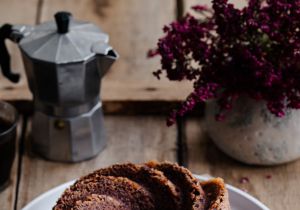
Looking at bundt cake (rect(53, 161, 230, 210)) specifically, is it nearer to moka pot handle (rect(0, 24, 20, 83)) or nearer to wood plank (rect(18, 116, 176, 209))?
wood plank (rect(18, 116, 176, 209))

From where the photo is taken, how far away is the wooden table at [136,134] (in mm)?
2156

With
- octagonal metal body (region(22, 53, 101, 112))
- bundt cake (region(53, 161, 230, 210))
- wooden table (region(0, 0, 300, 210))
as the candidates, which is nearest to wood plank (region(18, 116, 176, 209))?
wooden table (region(0, 0, 300, 210))

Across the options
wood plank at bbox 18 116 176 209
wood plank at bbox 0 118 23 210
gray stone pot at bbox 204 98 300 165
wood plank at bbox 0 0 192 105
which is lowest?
wood plank at bbox 0 118 23 210

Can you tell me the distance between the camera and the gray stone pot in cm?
210

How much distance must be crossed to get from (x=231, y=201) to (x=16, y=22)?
46.2 inches

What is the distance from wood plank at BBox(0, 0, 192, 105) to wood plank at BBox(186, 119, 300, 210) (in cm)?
19

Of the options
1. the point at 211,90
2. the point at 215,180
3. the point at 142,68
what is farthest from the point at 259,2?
the point at 142,68

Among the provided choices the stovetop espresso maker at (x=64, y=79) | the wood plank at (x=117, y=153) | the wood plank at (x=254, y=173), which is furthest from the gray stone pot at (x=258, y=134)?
the stovetop espresso maker at (x=64, y=79)

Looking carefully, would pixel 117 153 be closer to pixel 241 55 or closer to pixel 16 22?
pixel 241 55

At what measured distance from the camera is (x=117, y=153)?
89.8 inches

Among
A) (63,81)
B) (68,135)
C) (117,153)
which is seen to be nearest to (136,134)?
(117,153)

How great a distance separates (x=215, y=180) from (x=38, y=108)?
65 cm

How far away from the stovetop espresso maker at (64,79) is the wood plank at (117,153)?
1.3 inches

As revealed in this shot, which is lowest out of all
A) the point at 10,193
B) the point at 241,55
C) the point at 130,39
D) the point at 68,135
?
the point at 10,193
